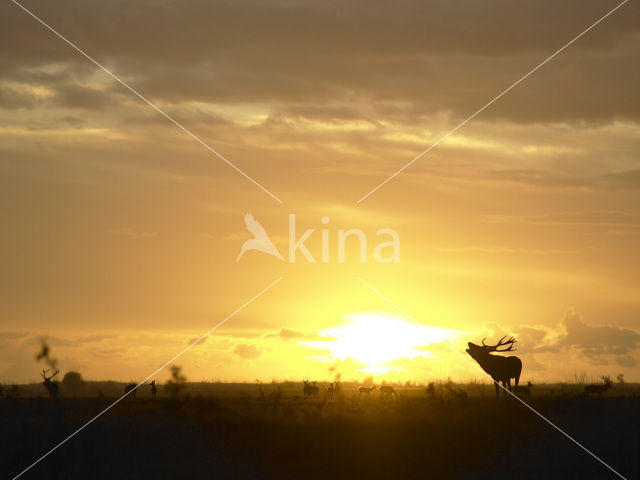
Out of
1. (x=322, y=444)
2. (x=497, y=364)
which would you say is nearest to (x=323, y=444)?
(x=322, y=444)

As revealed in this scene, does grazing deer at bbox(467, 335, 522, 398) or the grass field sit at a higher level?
grazing deer at bbox(467, 335, 522, 398)

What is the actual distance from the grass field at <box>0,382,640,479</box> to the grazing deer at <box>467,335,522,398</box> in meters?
5.12

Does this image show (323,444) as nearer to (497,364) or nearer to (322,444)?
(322,444)

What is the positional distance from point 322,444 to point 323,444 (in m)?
0.03

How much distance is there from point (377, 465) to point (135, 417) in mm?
10176

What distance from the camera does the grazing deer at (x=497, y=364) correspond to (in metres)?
40.2

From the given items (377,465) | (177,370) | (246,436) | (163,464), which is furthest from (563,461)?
(177,370)

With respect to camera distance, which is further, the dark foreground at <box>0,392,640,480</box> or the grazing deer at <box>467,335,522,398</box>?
the grazing deer at <box>467,335,522,398</box>

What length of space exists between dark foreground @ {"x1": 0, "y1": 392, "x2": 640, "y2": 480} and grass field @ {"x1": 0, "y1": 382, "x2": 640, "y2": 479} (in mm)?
36

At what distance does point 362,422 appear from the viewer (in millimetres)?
31750

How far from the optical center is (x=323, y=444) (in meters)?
28.9

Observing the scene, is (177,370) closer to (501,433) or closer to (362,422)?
(362,422)

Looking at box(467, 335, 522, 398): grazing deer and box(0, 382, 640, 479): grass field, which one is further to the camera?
box(467, 335, 522, 398): grazing deer

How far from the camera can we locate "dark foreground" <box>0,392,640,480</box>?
2678cm
